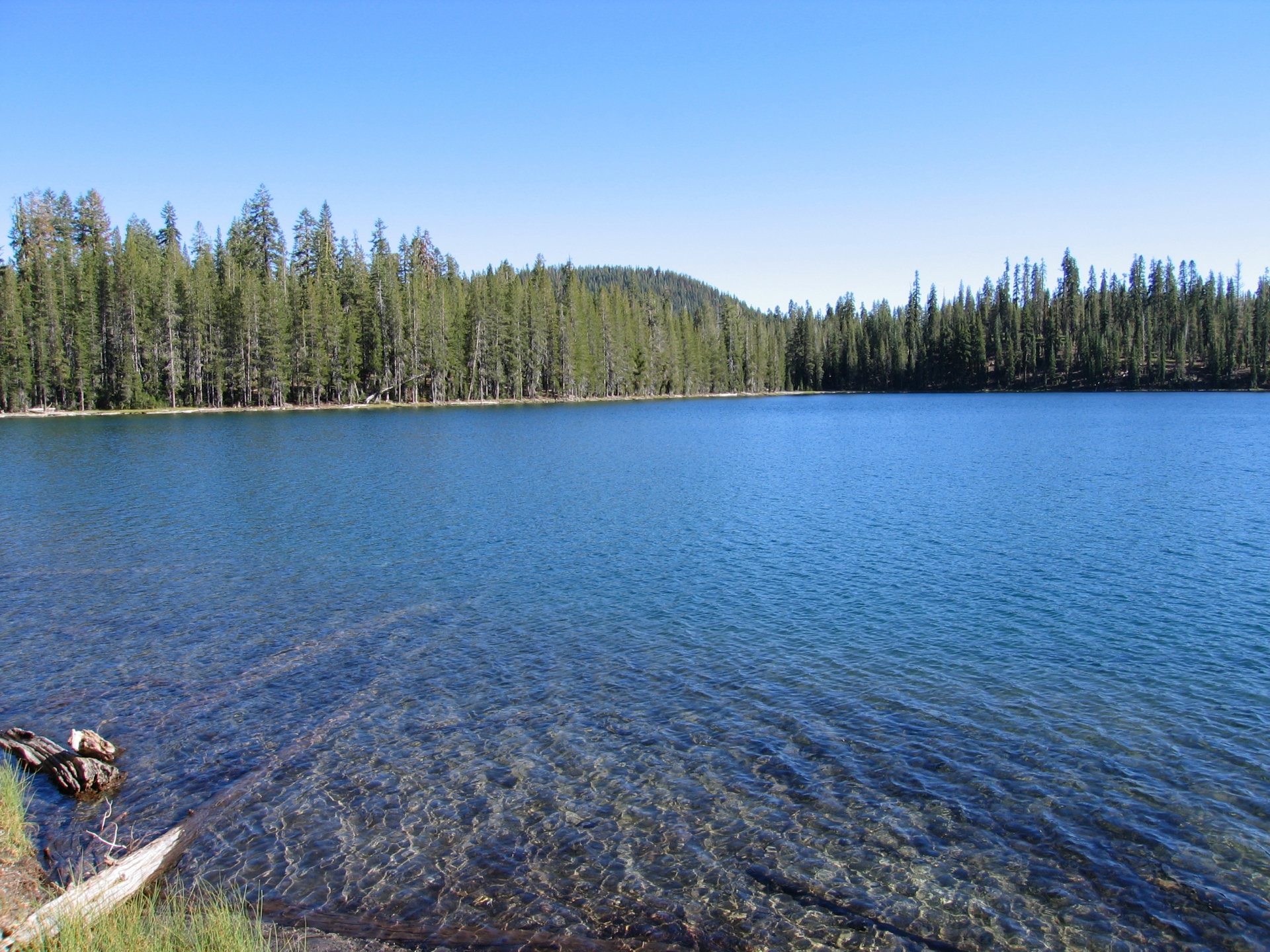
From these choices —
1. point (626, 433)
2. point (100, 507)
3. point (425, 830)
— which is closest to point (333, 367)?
point (626, 433)

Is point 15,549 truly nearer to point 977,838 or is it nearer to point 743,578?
point 743,578

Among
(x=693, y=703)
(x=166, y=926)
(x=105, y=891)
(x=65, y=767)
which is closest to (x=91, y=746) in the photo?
(x=65, y=767)

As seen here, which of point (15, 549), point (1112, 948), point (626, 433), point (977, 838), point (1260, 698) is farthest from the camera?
point (626, 433)

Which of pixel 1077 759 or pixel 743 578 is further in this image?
pixel 743 578

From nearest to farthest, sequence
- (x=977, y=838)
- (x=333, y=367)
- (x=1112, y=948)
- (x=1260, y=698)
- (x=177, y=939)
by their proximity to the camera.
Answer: (x=177, y=939)
(x=1112, y=948)
(x=977, y=838)
(x=1260, y=698)
(x=333, y=367)

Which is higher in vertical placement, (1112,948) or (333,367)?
(333,367)

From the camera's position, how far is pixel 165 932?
6375 mm

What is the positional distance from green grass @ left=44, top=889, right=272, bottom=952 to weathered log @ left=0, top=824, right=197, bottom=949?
0.49ft

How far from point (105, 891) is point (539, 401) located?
11979 cm

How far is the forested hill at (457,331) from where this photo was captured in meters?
90.6

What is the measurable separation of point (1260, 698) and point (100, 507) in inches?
1425

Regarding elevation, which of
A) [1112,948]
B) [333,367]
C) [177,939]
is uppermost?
[333,367]

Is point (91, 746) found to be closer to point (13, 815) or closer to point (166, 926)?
point (13, 815)

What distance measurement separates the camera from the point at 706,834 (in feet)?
29.9
